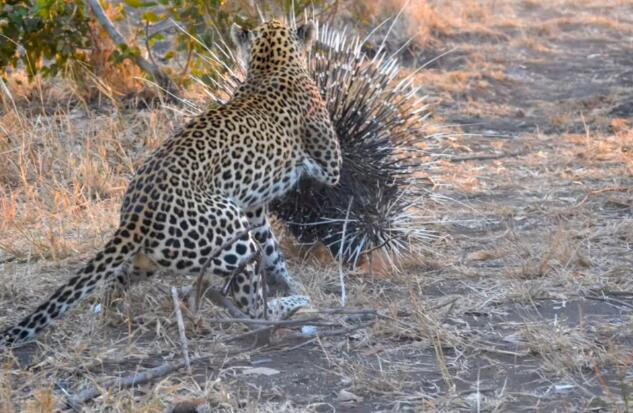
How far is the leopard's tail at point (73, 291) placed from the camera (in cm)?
448

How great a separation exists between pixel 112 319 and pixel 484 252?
222 centimetres

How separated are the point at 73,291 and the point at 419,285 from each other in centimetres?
178

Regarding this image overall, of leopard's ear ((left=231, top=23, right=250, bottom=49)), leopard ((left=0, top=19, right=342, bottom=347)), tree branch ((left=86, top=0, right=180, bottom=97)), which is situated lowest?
tree branch ((left=86, top=0, right=180, bottom=97))

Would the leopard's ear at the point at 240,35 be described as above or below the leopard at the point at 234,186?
above

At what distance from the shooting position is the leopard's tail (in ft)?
14.7

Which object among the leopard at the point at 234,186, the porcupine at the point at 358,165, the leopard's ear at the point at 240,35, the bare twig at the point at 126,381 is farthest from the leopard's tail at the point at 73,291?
the leopard's ear at the point at 240,35

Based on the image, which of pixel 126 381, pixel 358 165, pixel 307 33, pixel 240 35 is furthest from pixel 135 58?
pixel 126 381

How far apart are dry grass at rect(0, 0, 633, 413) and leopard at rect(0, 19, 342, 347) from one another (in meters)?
0.20

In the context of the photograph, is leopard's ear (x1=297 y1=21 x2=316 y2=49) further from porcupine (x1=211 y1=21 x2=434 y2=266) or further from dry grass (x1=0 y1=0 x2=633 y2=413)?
dry grass (x1=0 y1=0 x2=633 y2=413)

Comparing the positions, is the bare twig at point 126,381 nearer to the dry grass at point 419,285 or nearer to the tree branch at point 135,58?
the dry grass at point 419,285

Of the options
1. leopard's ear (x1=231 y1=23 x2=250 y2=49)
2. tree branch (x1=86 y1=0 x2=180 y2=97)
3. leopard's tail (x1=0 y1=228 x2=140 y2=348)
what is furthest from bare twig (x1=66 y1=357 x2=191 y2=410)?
tree branch (x1=86 y1=0 x2=180 y2=97)

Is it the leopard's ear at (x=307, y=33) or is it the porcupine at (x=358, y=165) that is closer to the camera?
the leopard's ear at (x=307, y=33)

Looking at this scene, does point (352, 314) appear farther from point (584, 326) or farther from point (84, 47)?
point (84, 47)

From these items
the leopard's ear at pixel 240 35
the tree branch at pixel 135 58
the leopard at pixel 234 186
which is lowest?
the tree branch at pixel 135 58
